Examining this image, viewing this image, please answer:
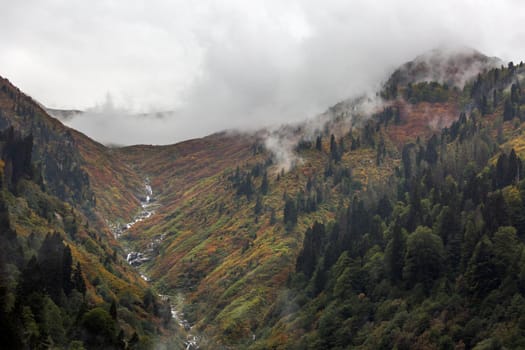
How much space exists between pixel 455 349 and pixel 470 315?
16993 mm

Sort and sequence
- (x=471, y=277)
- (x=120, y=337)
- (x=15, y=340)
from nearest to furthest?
(x=15, y=340), (x=120, y=337), (x=471, y=277)

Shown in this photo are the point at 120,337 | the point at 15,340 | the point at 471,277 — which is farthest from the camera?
the point at 471,277

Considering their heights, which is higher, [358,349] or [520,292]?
[520,292]

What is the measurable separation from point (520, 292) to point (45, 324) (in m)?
134

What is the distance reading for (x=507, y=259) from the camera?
191 m

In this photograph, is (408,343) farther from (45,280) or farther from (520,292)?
(45,280)

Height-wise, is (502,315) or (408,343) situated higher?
(502,315)

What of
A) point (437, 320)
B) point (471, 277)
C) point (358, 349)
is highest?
point (471, 277)

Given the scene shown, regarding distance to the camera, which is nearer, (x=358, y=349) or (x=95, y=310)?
(x=95, y=310)

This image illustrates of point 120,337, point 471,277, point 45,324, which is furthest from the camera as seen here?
point 471,277

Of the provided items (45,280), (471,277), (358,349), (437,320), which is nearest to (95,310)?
(45,280)

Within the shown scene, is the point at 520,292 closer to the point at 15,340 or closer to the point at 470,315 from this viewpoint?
the point at 470,315

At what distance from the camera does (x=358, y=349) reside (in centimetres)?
19888

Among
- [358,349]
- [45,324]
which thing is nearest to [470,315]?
[358,349]
